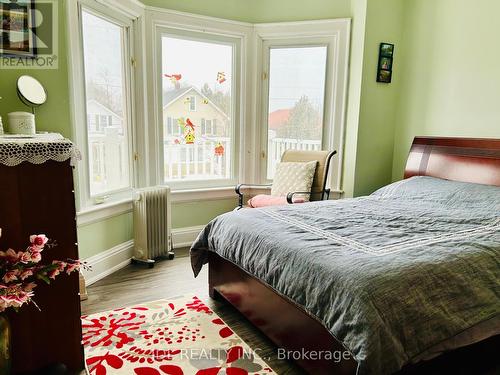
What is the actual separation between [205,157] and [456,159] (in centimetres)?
253

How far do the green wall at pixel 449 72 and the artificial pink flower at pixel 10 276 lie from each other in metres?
3.56

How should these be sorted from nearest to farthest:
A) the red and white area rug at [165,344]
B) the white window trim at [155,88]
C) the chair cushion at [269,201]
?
1. the red and white area rug at [165,344]
2. the white window trim at [155,88]
3. the chair cushion at [269,201]

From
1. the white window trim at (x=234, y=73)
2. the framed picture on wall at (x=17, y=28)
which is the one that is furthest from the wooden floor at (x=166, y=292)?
the framed picture on wall at (x=17, y=28)

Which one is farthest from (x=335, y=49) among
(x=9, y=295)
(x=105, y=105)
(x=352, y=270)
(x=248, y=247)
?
(x=9, y=295)

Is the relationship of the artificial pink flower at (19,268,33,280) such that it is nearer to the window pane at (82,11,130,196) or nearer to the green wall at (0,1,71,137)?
the green wall at (0,1,71,137)

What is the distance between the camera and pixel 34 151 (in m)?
1.66

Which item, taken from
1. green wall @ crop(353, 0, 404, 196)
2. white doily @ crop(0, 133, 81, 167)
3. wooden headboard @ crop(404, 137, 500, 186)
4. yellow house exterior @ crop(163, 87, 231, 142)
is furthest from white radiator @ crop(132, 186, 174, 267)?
wooden headboard @ crop(404, 137, 500, 186)

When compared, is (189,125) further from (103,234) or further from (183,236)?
(103,234)

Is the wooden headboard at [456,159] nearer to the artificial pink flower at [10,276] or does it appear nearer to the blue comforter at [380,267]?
the blue comforter at [380,267]

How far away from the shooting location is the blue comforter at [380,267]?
1.43 metres

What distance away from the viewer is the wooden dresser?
1651mm

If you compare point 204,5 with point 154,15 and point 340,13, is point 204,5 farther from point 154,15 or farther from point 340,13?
point 340,13

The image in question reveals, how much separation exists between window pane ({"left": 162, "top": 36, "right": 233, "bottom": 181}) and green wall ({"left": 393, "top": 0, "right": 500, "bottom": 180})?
193 centimetres

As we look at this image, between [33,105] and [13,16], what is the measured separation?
552mm
